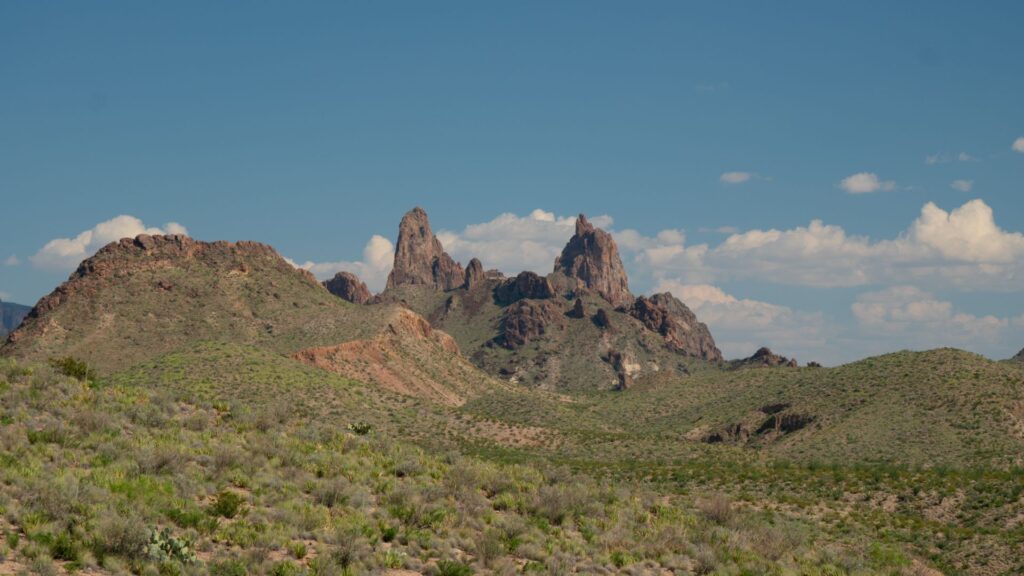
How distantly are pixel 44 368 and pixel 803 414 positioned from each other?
246 feet

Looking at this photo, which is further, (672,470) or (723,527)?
(672,470)

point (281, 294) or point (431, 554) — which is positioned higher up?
point (281, 294)

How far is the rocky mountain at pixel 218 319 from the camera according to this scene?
345 ft

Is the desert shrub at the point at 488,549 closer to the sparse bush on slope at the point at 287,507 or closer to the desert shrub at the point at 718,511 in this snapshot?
the sparse bush on slope at the point at 287,507

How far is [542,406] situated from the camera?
116m

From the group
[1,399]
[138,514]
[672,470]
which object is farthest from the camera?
[672,470]

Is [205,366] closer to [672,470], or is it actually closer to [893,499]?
[672,470]

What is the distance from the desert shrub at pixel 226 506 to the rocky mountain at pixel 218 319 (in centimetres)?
7764

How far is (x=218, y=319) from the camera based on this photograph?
115938mm

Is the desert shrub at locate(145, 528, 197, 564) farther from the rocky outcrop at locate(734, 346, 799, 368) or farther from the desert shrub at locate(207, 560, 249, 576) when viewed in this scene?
the rocky outcrop at locate(734, 346, 799, 368)

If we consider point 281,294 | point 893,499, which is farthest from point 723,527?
point 281,294

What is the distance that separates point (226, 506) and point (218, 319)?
97427mm

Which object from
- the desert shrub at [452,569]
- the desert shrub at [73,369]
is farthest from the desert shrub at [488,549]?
the desert shrub at [73,369]

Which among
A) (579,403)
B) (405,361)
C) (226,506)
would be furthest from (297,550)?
(579,403)
